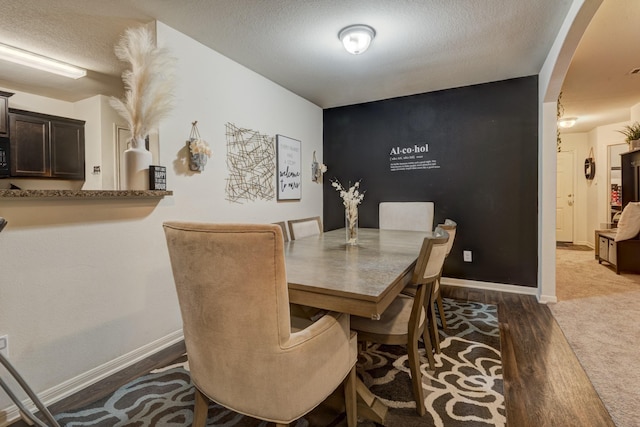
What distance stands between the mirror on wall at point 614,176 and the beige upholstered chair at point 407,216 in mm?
4750

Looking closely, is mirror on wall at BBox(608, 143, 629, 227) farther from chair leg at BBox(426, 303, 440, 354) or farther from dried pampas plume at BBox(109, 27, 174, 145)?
dried pampas plume at BBox(109, 27, 174, 145)

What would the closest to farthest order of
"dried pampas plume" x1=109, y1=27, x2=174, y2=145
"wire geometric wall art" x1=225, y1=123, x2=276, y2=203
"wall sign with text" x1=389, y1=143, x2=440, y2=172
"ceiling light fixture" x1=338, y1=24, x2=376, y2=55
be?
"dried pampas plume" x1=109, y1=27, x2=174, y2=145, "ceiling light fixture" x1=338, y1=24, x2=376, y2=55, "wire geometric wall art" x1=225, y1=123, x2=276, y2=203, "wall sign with text" x1=389, y1=143, x2=440, y2=172

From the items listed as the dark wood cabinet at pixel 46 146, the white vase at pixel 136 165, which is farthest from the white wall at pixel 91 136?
the white vase at pixel 136 165

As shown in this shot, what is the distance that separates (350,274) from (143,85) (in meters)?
1.81

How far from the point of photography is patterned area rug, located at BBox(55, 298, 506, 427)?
1.47m

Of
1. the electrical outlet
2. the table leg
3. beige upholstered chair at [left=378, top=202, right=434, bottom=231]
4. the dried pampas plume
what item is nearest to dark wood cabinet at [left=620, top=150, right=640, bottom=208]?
beige upholstered chair at [left=378, top=202, right=434, bottom=231]

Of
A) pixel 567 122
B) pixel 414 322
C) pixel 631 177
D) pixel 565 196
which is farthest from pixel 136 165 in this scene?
pixel 565 196

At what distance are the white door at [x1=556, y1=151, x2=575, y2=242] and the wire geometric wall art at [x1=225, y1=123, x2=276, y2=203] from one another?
6.57 meters

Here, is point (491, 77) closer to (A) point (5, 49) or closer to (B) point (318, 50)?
(B) point (318, 50)

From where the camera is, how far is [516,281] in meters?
3.42

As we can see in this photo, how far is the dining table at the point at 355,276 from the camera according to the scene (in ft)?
3.58

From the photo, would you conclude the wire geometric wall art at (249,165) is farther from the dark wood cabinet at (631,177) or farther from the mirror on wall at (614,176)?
Answer: the mirror on wall at (614,176)

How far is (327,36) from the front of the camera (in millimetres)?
2422

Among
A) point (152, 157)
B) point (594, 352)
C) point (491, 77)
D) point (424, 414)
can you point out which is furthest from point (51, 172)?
point (594, 352)
